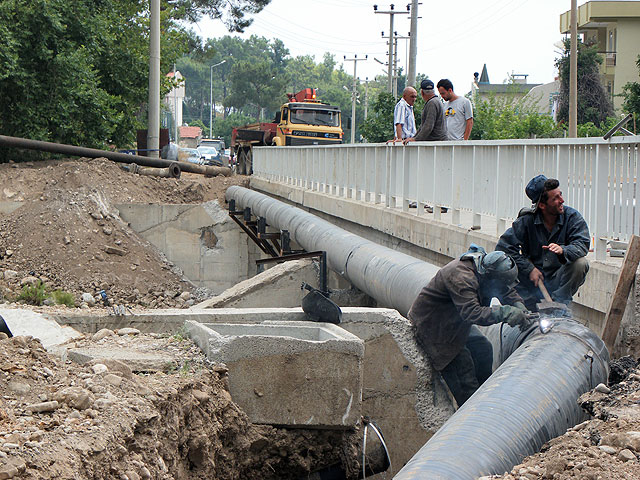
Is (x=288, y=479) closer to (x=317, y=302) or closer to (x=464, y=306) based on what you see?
(x=317, y=302)

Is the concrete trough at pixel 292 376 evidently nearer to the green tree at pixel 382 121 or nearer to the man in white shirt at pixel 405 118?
the man in white shirt at pixel 405 118

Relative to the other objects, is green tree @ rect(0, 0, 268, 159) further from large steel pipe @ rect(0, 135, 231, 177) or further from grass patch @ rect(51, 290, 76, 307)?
grass patch @ rect(51, 290, 76, 307)

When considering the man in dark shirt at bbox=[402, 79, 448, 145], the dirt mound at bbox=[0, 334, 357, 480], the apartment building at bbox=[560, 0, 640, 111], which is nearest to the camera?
the dirt mound at bbox=[0, 334, 357, 480]

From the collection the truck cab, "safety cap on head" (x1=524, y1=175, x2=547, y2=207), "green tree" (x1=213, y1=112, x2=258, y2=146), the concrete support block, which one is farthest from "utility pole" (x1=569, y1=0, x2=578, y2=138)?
"green tree" (x1=213, y1=112, x2=258, y2=146)

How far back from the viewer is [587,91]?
45.7 m

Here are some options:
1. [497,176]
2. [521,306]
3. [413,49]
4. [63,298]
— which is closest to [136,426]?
[521,306]

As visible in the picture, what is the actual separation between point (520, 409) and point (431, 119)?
6712 mm

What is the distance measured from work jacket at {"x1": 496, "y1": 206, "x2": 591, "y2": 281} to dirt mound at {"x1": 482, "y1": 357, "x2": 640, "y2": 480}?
4.38ft

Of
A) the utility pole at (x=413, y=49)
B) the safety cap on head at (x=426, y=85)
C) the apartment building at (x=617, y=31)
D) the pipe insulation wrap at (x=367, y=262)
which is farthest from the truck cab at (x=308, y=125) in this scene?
the safety cap on head at (x=426, y=85)

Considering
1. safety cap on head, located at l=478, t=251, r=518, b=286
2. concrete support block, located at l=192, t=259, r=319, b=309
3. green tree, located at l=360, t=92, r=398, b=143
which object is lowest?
concrete support block, located at l=192, t=259, r=319, b=309

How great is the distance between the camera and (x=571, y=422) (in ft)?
17.5

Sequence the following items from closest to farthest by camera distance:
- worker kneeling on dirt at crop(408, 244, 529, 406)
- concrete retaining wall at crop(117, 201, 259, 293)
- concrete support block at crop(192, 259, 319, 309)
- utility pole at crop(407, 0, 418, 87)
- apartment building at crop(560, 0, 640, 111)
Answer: worker kneeling on dirt at crop(408, 244, 529, 406) < concrete support block at crop(192, 259, 319, 309) < concrete retaining wall at crop(117, 201, 259, 293) < utility pole at crop(407, 0, 418, 87) < apartment building at crop(560, 0, 640, 111)

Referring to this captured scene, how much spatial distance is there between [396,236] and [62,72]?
1461cm

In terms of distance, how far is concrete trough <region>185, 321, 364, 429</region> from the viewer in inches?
267
